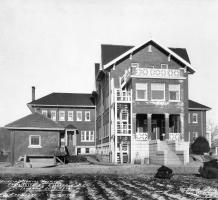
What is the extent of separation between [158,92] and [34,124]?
12.2m

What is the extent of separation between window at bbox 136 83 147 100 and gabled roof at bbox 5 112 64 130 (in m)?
7.88

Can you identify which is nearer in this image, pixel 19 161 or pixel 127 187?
pixel 127 187

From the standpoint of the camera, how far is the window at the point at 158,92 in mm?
34250

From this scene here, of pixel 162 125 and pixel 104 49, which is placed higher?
pixel 104 49

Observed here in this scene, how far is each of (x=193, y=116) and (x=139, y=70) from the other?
75.6ft

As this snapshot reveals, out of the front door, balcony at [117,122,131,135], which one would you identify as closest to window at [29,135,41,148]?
balcony at [117,122,131,135]

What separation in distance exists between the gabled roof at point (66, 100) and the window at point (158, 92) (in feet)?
64.8

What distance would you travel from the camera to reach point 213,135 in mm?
114938

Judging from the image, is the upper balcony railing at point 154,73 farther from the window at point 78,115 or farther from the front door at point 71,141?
the window at point 78,115

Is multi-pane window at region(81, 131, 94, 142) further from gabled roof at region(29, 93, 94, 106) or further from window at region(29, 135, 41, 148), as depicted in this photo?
window at region(29, 135, 41, 148)

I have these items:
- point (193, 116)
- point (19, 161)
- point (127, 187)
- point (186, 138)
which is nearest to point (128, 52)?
point (186, 138)

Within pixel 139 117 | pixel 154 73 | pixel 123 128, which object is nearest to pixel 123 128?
pixel 123 128

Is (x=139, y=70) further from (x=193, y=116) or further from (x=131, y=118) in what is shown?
(x=193, y=116)

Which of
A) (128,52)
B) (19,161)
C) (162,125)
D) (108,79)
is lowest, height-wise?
(19,161)
